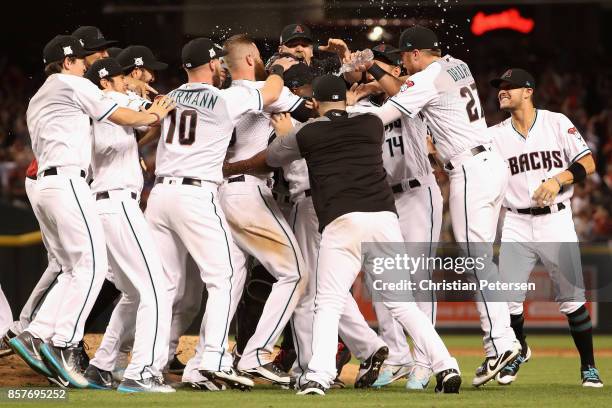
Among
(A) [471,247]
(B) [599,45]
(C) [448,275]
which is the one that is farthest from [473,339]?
(B) [599,45]

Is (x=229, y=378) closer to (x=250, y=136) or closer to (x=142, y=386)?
(x=142, y=386)

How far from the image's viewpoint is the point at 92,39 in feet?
26.0

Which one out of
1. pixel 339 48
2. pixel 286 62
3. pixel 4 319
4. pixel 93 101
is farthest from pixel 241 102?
pixel 4 319

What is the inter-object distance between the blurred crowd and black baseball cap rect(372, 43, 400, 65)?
Answer: 5715 mm

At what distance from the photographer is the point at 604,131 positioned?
Answer: 18.3 metres

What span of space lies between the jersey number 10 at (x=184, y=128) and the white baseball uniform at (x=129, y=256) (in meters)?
0.28

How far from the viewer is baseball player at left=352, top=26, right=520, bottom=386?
7.50 m

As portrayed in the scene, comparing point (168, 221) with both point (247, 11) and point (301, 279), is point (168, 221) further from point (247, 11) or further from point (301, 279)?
point (247, 11)

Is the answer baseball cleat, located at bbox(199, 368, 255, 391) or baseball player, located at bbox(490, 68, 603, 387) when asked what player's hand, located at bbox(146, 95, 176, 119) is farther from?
baseball player, located at bbox(490, 68, 603, 387)

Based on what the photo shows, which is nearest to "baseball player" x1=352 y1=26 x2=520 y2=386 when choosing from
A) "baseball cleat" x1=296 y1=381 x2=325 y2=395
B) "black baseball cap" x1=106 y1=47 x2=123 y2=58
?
"baseball cleat" x1=296 y1=381 x2=325 y2=395

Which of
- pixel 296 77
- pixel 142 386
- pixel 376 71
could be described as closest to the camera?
pixel 142 386

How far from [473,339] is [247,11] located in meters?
5.44

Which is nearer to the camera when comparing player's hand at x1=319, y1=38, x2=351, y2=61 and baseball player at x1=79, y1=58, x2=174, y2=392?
baseball player at x1=79, y1=58, x2=174, y2=392

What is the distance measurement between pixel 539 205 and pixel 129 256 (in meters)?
2.83
